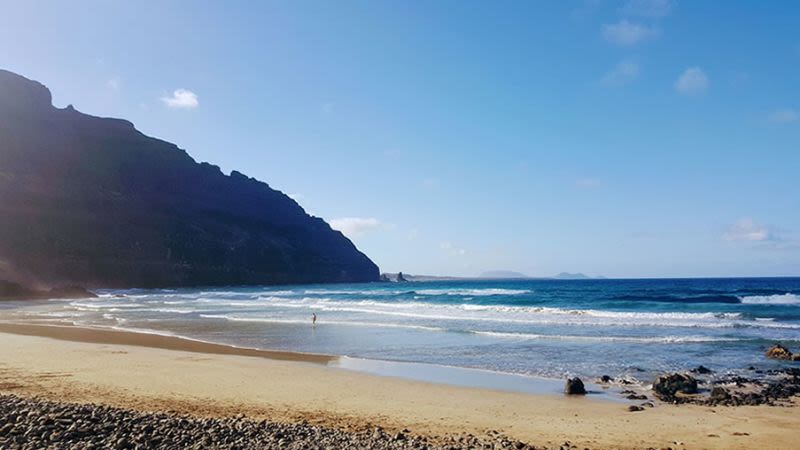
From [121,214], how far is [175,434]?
9224 cm

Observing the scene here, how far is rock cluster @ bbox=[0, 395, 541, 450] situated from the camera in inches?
272

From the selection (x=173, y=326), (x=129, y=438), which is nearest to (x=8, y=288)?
(x=173, y=326)

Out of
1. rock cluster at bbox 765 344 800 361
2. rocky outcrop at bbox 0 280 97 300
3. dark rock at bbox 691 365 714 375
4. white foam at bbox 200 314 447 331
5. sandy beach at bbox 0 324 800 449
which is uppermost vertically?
rock cluster at bbox 765 344 800 361

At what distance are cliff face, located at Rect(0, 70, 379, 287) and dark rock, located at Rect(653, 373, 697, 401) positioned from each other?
67892 millimetres

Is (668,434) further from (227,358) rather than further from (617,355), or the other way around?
(227,358)

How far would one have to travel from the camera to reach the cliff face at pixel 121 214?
243 ft

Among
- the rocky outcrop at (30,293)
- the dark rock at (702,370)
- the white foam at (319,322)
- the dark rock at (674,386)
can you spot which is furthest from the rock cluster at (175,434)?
the rocky outcrop at (30,293)

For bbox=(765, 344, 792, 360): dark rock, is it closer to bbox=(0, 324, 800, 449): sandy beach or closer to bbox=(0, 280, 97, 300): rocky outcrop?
bbox=(0, 324, 800, 449): sandy beach

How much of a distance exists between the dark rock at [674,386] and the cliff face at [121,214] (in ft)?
223

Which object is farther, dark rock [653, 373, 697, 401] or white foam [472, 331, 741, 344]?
white foam [472, 331, 741, 344]

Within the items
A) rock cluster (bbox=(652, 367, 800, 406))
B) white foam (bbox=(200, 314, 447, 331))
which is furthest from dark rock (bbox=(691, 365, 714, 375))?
white foam (bbox=(200, 314, 447, 331))

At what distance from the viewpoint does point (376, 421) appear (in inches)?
355

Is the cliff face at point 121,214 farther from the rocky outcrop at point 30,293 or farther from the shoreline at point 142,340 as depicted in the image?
the shoreline at point 142,340

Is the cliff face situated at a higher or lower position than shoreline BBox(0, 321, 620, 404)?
higher
